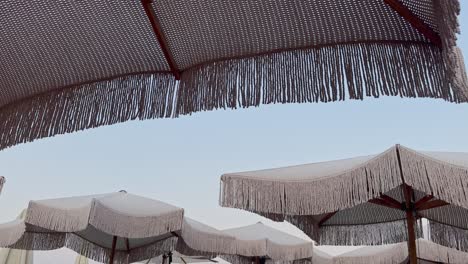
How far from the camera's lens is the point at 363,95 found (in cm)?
171

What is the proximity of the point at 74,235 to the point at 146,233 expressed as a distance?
255cm

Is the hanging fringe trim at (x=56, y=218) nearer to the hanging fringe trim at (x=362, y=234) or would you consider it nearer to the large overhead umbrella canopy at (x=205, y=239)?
the large overhead umbrella canopy at (x=205, y=239)

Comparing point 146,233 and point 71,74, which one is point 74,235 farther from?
point 71,74

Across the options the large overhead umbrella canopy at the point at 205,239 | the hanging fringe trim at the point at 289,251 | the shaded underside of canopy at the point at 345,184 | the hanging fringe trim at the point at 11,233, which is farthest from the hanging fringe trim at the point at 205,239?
the shaded underside of canopy at the point at 345,184

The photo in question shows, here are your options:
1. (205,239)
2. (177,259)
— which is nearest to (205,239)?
(205,239)

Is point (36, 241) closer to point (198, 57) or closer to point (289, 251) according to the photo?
point (289, 251)

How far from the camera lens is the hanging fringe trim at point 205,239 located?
560 cm

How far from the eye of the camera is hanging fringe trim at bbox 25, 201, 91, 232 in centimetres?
489

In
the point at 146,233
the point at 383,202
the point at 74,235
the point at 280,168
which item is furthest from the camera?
the point at 74,235

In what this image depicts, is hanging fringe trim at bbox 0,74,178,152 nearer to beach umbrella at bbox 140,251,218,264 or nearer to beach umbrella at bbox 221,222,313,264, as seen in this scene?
beach umbrella at bbox 221,222,313,264

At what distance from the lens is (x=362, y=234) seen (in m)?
5.40

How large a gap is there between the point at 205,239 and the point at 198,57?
397 centimetres

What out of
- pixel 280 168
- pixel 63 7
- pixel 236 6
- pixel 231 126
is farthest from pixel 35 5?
pixel 231 126

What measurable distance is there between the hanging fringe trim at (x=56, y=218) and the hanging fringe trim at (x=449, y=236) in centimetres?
347
